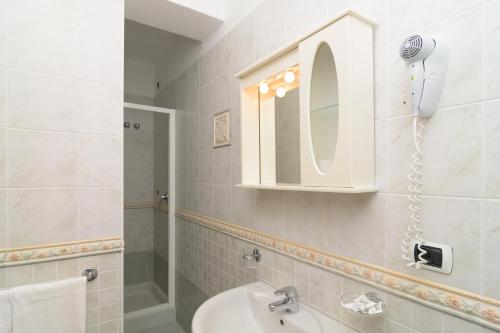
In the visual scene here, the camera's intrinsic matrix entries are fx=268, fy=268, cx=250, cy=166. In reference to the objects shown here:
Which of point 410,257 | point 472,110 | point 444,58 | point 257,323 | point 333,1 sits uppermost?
point 333,1

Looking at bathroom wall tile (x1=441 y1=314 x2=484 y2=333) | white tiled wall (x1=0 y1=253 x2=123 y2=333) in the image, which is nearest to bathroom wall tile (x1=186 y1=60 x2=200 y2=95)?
white tiled wall (x1=0 y1=253 x2=123 y2=333)

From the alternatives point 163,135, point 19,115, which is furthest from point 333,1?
point 163,135

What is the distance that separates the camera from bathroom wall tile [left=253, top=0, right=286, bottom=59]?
4.41ft

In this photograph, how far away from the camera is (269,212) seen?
141 centimetres

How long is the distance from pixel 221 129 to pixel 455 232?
140cm

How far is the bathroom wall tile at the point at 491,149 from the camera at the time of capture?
2.15 ft

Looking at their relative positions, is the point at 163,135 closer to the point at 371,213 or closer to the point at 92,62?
the point at 92,62

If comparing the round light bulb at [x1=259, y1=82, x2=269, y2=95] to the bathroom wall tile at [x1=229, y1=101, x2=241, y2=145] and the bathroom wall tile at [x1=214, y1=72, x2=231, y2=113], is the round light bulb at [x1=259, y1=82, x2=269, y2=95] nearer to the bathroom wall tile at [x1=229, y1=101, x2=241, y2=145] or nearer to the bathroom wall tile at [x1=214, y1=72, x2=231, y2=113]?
the bathroom wall tile at [x1=229, y1=101, x2=241, y2=145]

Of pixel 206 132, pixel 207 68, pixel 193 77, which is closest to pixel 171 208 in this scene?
pixel 206 132

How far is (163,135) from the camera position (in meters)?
2.67

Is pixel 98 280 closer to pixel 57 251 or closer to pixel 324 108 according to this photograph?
pixel 57 251

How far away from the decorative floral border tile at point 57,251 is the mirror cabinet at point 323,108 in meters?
0.75

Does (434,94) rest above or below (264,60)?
below

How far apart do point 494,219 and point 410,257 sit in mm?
239
